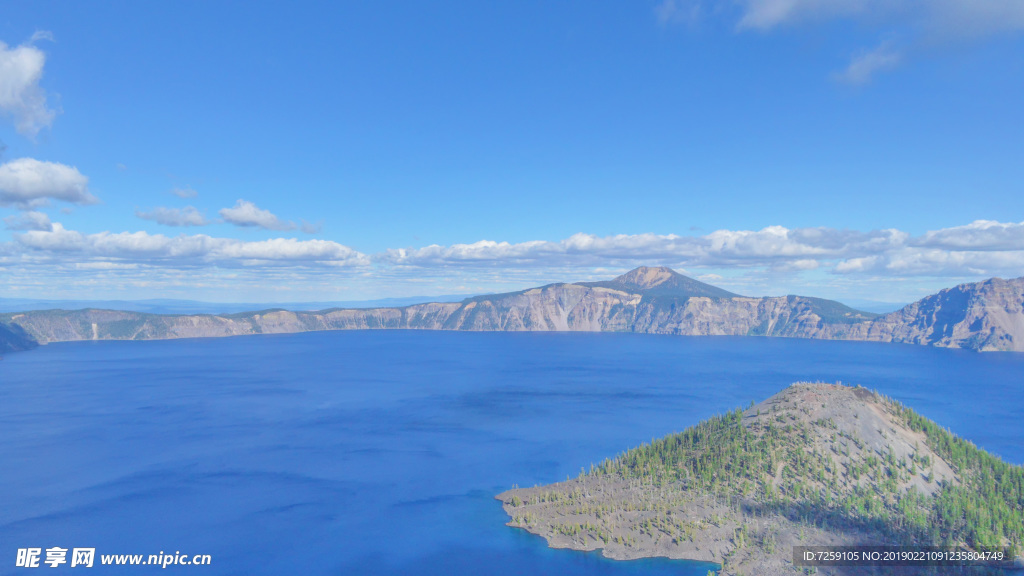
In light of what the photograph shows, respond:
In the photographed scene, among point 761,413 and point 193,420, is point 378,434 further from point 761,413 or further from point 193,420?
point 761,413

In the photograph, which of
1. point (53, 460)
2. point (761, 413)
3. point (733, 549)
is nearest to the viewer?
point (733, 549)

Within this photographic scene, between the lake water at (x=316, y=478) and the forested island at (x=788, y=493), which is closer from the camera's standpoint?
the forested island at (x=788, y=493)

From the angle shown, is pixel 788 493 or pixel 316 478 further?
pixel 316 478

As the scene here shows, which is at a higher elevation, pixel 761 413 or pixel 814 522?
pixel 761 413

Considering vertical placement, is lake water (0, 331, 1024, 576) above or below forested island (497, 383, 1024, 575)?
below

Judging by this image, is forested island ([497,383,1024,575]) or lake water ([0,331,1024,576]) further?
lake water ([0,331,1024,576])

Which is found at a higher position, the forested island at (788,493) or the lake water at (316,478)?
the forested island at (788,493)

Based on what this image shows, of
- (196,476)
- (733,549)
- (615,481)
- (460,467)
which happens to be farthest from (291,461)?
(733,549)

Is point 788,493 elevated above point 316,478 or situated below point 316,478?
above
